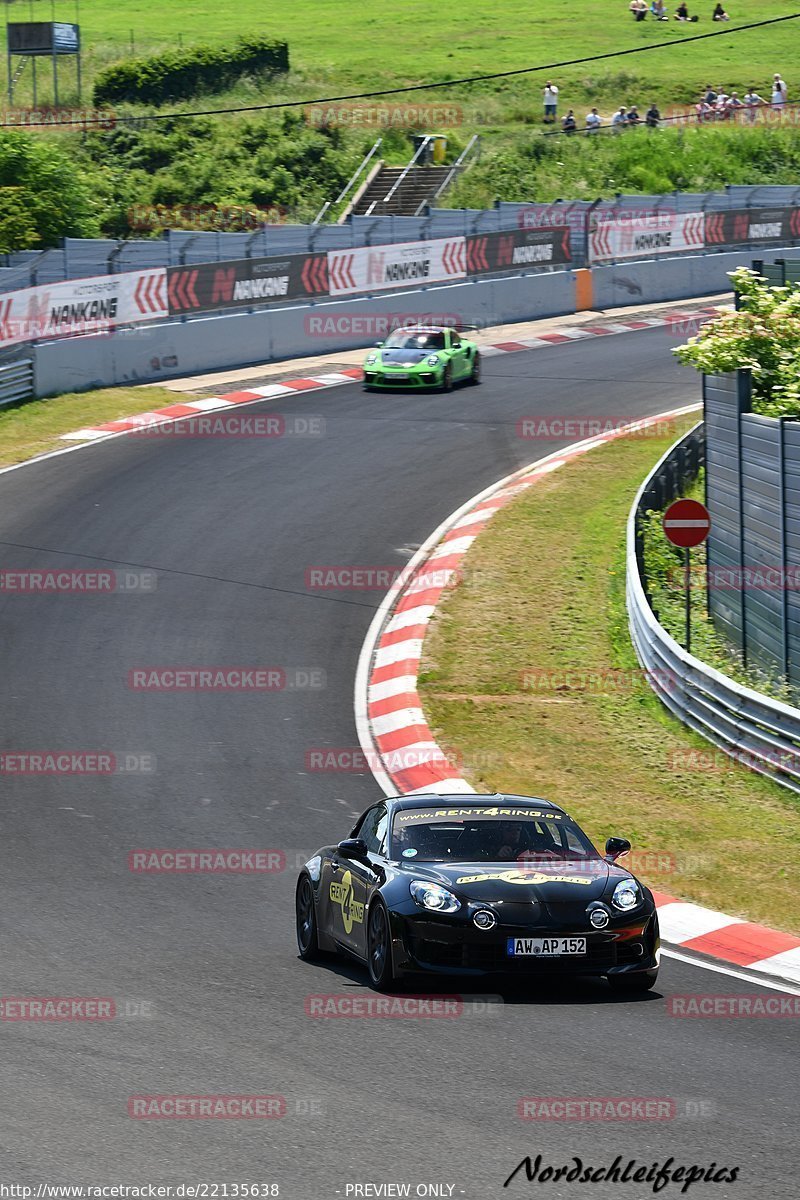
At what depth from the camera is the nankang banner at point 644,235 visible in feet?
146

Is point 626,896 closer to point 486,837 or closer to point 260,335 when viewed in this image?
point 486,837

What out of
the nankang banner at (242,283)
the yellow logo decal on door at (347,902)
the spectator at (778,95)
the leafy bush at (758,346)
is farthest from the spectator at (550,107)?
the yellow logo decal on door at (347,902)

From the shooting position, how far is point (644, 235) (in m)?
45.9

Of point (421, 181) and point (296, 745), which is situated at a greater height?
point (421, 181)

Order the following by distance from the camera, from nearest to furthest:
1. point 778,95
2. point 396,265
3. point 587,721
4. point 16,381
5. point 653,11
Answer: point 587,721
point 16,381
point 396,265
point 778,95
point 653,11

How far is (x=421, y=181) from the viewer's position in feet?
210

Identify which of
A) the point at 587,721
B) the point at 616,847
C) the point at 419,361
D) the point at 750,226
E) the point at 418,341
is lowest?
the point at 587,721

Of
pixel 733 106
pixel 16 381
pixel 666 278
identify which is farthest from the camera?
pixel 733 106

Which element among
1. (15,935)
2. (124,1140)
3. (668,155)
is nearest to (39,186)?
(668,155)

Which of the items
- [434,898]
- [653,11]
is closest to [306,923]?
[434,898]

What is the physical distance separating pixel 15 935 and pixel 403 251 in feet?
102

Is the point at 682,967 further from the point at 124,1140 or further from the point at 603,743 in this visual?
the point at 603,743

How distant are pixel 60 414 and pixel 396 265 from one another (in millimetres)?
11592

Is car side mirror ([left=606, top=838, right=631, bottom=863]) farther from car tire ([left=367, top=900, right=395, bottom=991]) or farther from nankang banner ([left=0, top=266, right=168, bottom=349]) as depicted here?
nankang banner ([left=0, top=266, right=168, bottom=349])
